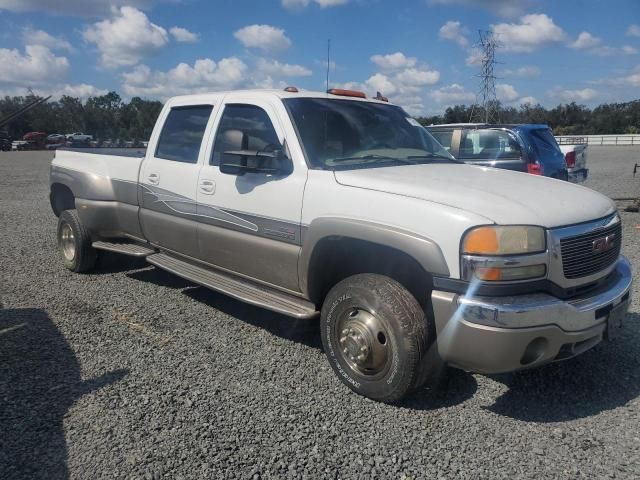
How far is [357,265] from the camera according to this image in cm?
381

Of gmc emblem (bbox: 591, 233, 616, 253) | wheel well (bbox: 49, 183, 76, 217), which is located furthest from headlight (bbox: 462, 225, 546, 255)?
wheel well (bbox: 49, 183, 76, 217)

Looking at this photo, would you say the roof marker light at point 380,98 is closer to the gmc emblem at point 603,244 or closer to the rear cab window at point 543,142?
the gmc emblem at point 603,244

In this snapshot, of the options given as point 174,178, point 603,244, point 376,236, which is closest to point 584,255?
point 603,244

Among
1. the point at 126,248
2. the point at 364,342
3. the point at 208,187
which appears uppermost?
the point at 208,187

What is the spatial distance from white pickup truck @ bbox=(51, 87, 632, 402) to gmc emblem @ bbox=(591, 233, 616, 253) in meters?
0.01

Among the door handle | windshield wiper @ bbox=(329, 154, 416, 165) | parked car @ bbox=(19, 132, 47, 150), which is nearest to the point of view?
windshield wiper @ bbox=(329, 154, 416, 165)

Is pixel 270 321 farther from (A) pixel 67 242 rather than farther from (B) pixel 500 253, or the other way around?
(A) pixel 67 242

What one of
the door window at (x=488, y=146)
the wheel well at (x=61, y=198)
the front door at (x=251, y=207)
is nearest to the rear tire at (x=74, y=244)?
the wheel well at (x=61, y=198)

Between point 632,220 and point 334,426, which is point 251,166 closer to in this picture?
point 334,426

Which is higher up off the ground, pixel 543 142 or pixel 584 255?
pixel 543 142

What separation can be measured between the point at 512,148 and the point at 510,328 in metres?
7.48

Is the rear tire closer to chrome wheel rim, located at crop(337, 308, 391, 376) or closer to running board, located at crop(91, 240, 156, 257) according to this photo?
running board, located at crop(91, 240, 156, 257)

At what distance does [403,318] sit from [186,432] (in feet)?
4.61

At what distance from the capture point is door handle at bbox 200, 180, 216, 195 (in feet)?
14.7
